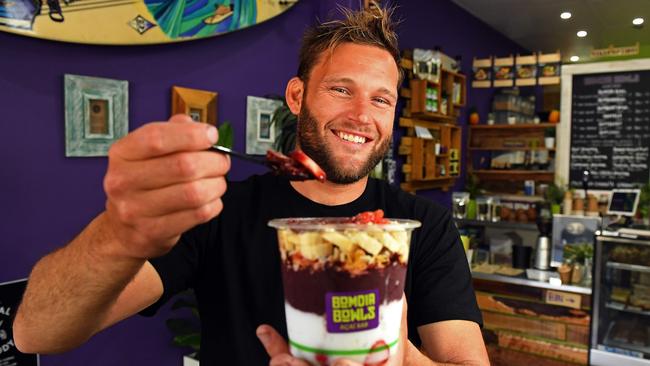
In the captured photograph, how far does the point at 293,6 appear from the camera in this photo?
371cm

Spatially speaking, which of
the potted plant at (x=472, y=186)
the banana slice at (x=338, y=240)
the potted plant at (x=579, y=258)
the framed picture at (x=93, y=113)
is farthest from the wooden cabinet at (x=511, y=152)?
the banana slice at (x=338, y=240)

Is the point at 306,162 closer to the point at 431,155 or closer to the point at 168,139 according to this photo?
the point at 168,139

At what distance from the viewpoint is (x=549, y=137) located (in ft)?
20.1

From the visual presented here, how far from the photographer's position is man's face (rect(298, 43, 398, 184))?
1.46 m

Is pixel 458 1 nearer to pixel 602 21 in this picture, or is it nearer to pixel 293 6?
pixel 602 21

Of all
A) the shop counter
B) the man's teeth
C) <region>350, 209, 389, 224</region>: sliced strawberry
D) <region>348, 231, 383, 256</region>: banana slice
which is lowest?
the shop counter

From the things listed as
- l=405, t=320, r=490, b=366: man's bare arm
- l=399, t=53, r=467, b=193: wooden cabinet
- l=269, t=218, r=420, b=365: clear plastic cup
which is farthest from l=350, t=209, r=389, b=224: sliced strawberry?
l=399, t=53, r=467, b=193: wooden cabinet

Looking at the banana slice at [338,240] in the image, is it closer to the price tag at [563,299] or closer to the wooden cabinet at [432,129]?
the price tag at [563,299]

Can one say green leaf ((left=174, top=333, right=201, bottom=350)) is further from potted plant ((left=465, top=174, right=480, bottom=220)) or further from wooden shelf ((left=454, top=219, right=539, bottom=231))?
potted plant ((left=465, top=174, right=480, bottom=220))

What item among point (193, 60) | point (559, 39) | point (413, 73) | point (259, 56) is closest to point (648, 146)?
point (413, 73)

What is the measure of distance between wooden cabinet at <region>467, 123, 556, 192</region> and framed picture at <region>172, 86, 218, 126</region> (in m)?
4.27

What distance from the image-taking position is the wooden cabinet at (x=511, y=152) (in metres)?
6.20

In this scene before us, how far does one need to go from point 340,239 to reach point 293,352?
21 cm

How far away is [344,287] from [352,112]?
786 millimetres
